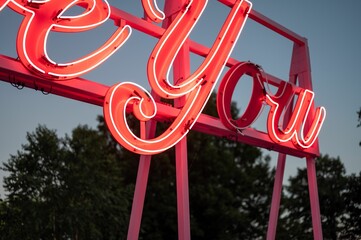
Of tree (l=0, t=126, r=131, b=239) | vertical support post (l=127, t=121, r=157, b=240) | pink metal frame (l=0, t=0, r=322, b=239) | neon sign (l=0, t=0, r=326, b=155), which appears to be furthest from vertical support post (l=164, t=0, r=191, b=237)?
tree (l=0, t=126, r=131, b=239)

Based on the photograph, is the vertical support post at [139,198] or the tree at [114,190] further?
the tree at [114,190]

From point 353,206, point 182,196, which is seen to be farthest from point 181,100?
point 353,206

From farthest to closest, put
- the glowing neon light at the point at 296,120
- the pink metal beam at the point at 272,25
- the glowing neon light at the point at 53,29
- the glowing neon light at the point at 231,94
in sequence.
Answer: the pink metal beam at the point at 272,25 → the glowing neon light at the point at 296,120 → the glowing neon light at the point at 231,94 → the glowing neon light at the point at 53,29

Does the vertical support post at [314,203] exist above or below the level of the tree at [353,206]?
below

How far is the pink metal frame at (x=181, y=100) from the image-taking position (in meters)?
5.88

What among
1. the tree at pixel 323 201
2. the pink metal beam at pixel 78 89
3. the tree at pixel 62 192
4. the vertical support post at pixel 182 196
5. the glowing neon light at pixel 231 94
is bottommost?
the vertical support post at pixel 182 196

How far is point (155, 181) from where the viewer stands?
27828 millimetres

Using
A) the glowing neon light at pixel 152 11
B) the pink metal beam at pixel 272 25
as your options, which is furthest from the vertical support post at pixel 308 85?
the glowing neon light at pixel 152 11

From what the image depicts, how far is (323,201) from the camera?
2992 cm

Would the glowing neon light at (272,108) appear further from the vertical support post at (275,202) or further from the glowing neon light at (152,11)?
the glowing neon light at (152,11)

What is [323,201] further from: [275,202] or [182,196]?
[182,196]

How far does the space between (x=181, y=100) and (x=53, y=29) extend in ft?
8.83

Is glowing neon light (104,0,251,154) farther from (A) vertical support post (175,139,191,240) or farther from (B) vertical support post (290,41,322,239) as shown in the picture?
(B) vertical support post (290,41,322,239)

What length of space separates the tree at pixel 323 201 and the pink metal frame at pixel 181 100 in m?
18.9
